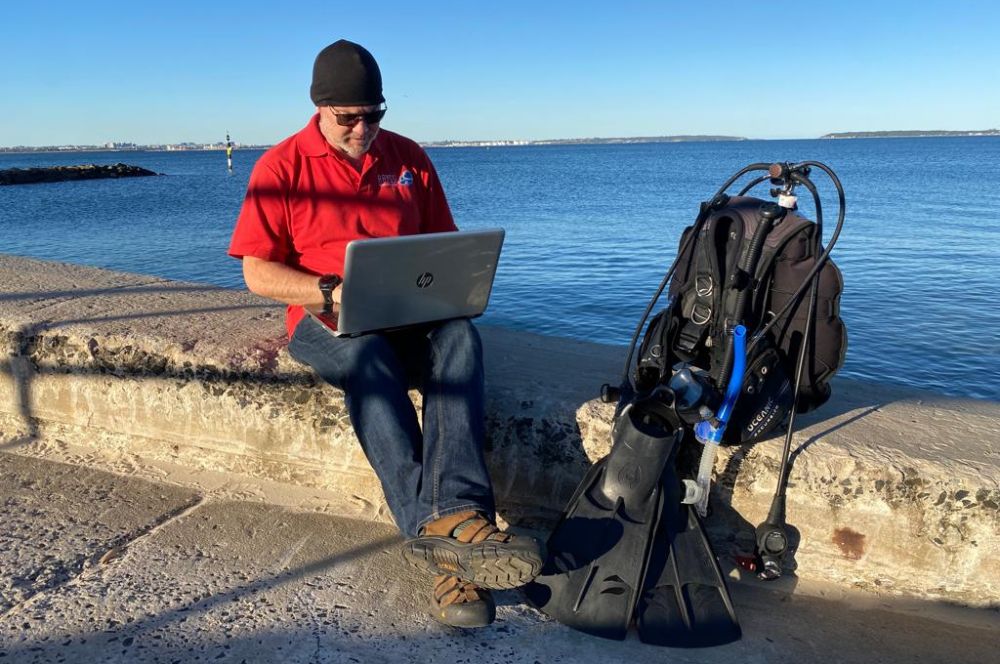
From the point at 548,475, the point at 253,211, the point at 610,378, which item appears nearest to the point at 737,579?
the point at 548,475

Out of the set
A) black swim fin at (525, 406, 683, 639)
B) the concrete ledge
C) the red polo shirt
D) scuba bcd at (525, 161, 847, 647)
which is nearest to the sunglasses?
the red polo shirt

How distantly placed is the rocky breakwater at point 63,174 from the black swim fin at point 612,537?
247 ft

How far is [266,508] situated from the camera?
114 inches

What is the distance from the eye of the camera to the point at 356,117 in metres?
2.76

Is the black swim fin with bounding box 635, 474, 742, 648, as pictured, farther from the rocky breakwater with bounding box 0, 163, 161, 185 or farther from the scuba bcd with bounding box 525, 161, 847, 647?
the rocky breakwater with bounding box 0, 163, 161, 185

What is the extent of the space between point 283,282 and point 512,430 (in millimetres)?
1059

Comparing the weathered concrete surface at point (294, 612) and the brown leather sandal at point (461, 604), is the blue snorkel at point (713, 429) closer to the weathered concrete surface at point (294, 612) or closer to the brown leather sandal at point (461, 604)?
the weathered concrete surface at point (294, 612)

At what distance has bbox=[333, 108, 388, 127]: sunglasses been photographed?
2.75 m

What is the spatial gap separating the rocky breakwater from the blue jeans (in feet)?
244

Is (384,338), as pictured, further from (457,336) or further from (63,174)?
(63,174)

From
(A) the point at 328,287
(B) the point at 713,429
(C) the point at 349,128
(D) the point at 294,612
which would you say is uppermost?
(C) the point at 349,128

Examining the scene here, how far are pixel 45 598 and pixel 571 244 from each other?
→ 18840 millimetres

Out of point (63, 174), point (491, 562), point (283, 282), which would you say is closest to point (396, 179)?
point (283, 282)

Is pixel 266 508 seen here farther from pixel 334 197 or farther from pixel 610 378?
pixel 610 378
